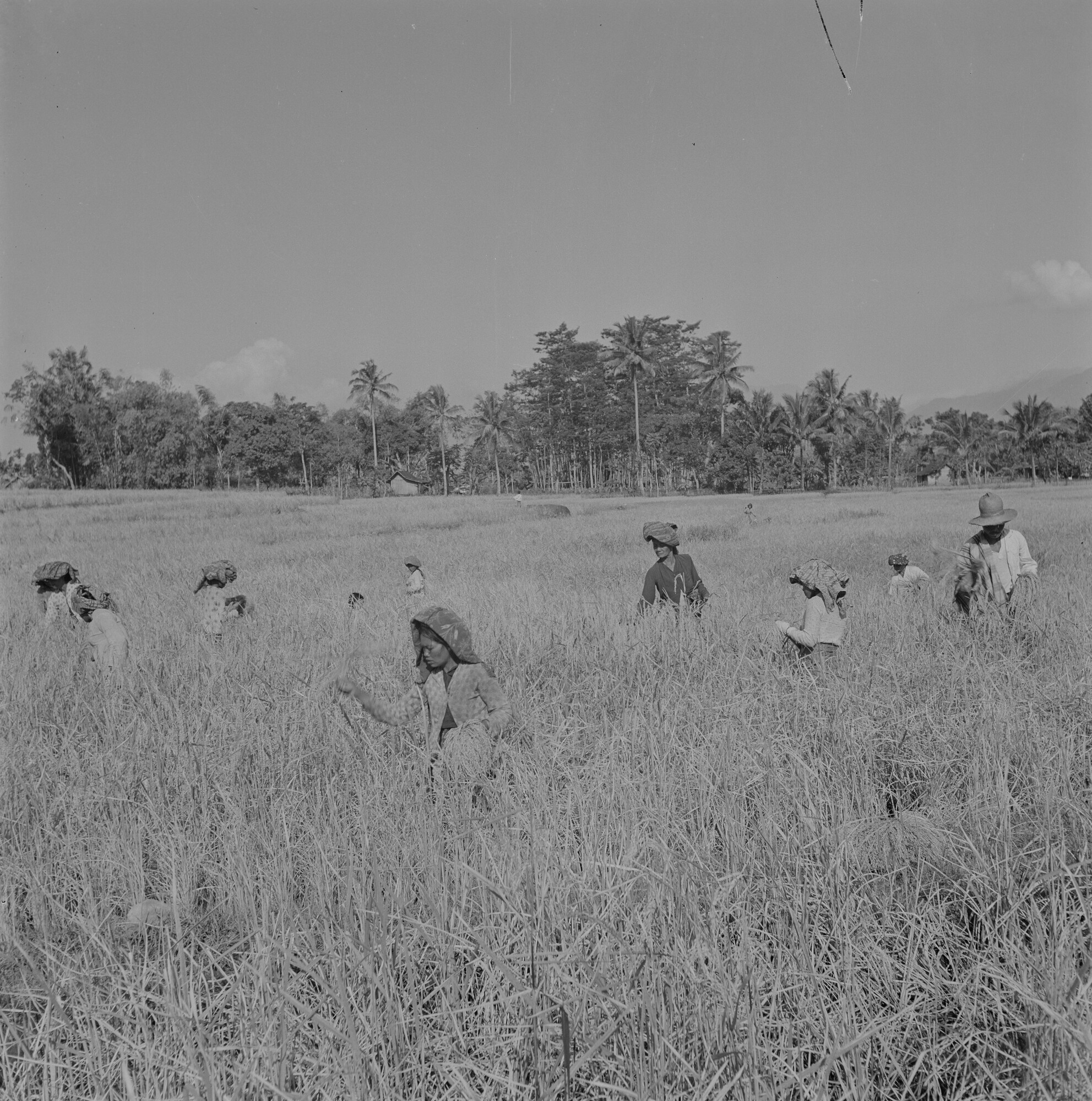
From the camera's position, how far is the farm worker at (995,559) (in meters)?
5.32

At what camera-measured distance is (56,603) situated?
654 cm

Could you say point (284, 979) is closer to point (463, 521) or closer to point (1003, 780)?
point (1003, 780)

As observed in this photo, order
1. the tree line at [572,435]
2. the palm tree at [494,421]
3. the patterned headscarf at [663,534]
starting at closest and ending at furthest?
the patterned headscarf at [663,534], the tree line at [572,435], the palm tree at [494,421]

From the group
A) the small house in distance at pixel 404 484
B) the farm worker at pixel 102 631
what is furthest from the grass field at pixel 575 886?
the small house in distance at pixel 404 484

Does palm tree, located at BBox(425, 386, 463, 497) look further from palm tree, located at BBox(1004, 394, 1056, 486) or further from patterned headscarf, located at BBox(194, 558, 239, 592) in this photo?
patterned headscarf, located at BBox(194, 558, 239, 592)

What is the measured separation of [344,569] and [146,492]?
2448 cm

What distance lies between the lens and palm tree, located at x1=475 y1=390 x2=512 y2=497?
58.1 meters

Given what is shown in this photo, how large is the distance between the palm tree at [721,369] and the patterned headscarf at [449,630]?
5375cm

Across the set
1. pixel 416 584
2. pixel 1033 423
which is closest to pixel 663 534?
pixel 416 584

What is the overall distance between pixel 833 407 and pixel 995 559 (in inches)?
2022

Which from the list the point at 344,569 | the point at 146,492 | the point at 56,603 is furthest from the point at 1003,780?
the point at 146,492

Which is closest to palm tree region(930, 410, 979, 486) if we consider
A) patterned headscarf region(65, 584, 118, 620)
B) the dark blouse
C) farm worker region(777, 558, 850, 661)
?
the dark blouse

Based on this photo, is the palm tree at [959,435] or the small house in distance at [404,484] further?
the palm tree at [959,435]

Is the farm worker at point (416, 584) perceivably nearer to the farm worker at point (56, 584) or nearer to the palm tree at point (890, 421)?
the farm worker at point (56, 584)
